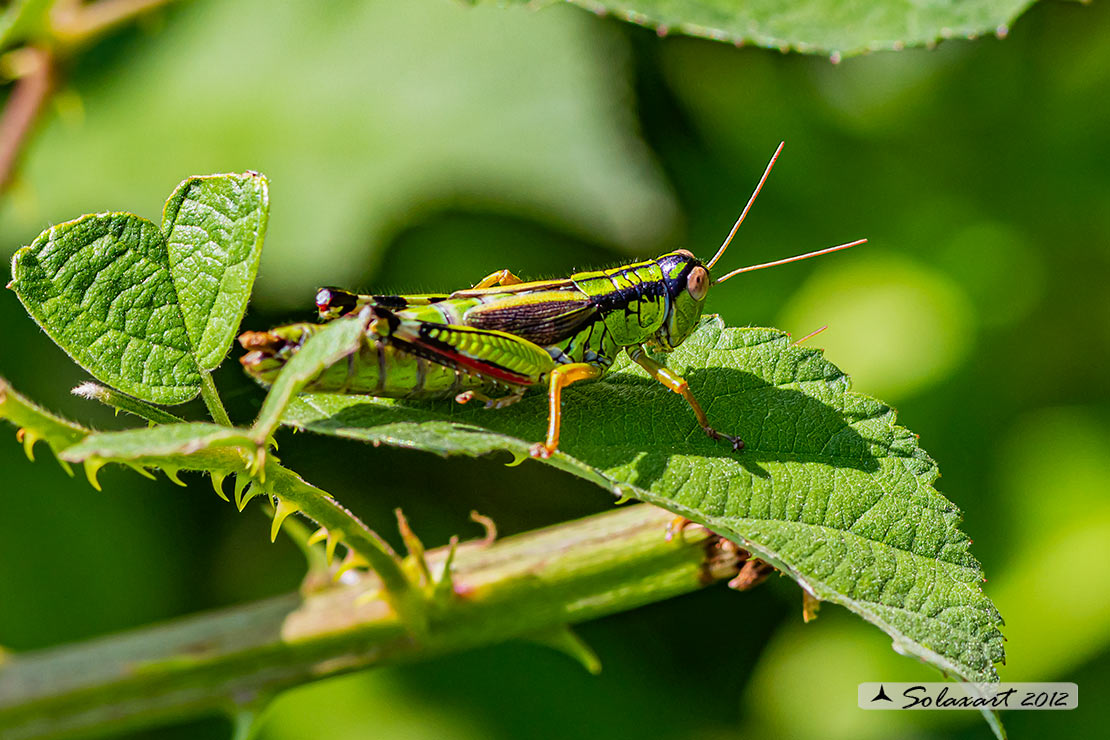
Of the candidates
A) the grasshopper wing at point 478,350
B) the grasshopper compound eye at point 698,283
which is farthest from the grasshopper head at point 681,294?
the grasshopper wing at point 478,350

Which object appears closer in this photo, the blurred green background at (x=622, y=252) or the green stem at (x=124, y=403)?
the green stem at (x=124, y=403)

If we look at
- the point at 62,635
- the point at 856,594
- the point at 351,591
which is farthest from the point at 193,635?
the point at 62,635

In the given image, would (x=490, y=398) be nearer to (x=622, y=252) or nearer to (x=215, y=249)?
(x=215, y=249)

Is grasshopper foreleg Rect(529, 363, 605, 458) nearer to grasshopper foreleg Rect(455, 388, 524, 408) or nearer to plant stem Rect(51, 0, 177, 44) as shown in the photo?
grasshopper foreleg Rect(455, 388, 524, 408)

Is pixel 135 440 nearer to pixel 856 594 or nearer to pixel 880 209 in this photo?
pixel 856 594

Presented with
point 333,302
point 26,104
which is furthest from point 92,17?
point 333,302

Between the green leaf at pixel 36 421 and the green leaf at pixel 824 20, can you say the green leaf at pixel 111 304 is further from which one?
the green leaf at pixel 824 20
